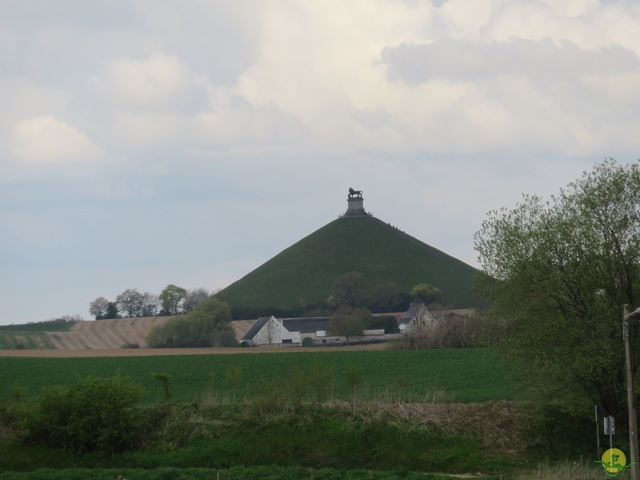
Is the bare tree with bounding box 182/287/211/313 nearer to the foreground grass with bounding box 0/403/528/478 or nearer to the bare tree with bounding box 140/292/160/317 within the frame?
the bare tree with bounding box 140/292/160/317

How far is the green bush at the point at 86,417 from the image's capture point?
40.5 metres

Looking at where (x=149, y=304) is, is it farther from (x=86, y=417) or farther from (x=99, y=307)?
(x=86, y=417)

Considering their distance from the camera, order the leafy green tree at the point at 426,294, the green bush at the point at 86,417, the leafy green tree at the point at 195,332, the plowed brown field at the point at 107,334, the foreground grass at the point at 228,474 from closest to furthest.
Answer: the foreground grass at the point at 228,474, the green bush at the point at 86,417, the leafy green tree at the point at 195,332, the plowed brown field at the point at 107,334, the leafy green tree at the point at 426,294

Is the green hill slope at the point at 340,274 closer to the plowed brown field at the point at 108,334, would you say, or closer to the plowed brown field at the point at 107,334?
the plowed brown field at the point at 108,334

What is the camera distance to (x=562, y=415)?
137 feet

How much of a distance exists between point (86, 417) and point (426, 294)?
131m

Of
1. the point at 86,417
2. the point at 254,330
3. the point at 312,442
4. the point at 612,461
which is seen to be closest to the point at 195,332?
the point at 254,330

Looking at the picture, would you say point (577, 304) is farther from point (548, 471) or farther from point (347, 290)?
point (347, 290)

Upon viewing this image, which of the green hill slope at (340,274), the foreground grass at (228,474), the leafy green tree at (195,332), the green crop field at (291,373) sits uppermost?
the green hill slope at (340,274)

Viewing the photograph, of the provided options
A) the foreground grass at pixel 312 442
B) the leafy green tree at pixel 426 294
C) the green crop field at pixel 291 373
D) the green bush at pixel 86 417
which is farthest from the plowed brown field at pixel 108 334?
the foreground grass at pixel 312 442

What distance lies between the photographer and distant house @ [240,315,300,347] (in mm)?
136625

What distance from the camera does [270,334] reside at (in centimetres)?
13812

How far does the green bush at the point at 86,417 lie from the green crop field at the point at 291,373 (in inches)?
150

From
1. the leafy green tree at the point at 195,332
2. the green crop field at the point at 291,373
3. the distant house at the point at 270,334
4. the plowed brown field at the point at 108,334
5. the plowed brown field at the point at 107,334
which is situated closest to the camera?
the green crop field at the point at 291,373
